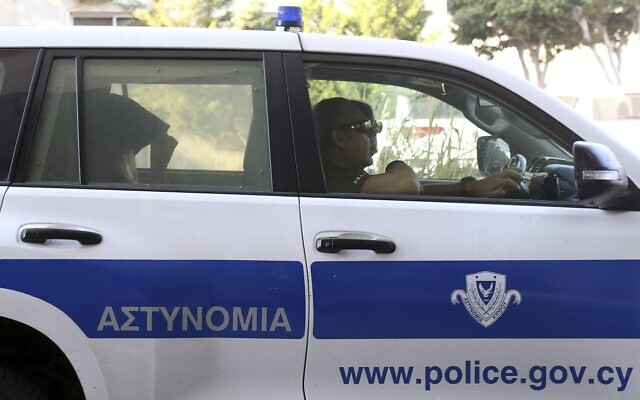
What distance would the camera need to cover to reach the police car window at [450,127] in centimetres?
260

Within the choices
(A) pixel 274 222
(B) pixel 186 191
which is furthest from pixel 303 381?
(B) pixel 186 191

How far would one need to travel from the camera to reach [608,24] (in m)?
33.6

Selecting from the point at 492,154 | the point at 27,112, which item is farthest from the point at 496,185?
the point at 27,112

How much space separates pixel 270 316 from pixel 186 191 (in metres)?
0.49

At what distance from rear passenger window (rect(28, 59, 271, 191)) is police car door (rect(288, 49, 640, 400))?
266 millimetres

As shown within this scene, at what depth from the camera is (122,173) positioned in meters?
2.53

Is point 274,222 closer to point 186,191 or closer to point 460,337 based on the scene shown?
point 186,191

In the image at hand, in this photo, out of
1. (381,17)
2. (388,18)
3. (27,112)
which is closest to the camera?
(27,112)

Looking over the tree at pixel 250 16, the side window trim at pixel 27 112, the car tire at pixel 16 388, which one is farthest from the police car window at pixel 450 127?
the tree at pixel 250 16

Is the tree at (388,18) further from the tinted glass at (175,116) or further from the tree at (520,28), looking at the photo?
the tree at (520,28)

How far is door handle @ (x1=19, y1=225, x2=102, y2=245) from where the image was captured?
2359mm

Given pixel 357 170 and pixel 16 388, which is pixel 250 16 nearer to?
pixel 357 170

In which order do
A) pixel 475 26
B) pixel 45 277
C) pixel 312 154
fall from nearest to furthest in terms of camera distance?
pixel 45 277 → pixel 312 154 → pixel 475 26

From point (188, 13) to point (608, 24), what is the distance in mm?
25449
